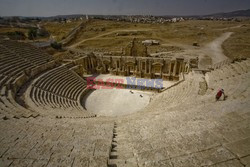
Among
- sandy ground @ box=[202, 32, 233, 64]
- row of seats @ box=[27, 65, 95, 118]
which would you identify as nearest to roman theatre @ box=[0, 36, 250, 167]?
row of seats @ box=[27, 65, 95, 118]

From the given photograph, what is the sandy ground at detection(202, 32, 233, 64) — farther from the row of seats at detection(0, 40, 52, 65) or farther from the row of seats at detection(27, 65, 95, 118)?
the row of seats at detection(0, 40, 52, 65)

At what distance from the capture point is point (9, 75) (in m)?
13.9

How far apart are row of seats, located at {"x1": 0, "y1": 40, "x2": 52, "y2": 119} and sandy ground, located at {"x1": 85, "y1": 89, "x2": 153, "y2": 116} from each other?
7.10 meters

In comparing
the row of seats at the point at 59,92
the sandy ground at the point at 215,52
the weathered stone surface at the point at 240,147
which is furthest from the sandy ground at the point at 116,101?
the sandy ground at the point at 215,52

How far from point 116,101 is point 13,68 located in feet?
40.6

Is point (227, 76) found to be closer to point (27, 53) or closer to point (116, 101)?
point (116, 101)

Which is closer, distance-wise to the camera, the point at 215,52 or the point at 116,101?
the point at 116,101

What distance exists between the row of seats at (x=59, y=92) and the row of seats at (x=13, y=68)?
55.2 inches

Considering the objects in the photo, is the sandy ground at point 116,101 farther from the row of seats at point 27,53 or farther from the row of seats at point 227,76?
the row of seats at point 27,53

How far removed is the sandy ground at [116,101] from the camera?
15.0 metres

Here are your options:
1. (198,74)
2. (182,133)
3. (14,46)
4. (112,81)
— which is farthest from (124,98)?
(14,46)

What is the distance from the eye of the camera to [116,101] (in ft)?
54.6

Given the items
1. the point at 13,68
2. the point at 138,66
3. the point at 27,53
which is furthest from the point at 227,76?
the point at 27,53

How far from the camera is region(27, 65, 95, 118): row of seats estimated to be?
477 inches
